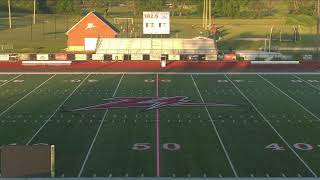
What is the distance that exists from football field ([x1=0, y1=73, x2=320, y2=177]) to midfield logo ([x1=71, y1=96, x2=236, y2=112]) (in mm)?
52

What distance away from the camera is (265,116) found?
2567 centimetres

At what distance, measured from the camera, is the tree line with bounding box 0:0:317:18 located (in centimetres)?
11756

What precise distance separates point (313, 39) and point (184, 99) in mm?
45151

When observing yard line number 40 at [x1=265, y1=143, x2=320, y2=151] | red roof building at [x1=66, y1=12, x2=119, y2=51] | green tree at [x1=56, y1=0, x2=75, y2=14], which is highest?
green tree at [x1=56, y1=0, x2=75, y2=14]

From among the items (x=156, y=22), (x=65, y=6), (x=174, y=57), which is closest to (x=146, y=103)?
(x=174, y=57)

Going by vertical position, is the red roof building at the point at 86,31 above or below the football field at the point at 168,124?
above

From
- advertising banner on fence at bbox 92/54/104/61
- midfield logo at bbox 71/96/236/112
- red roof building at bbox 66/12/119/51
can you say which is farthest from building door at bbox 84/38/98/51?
midfield logo at bbox 71/96/236/112

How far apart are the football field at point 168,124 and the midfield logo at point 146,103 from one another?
52 millimetres

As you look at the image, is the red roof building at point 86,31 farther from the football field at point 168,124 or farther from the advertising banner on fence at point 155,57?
the football field at point 168,124

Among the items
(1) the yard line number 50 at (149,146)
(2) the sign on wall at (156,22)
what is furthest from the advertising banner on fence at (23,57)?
(1) the yard line number 50 at (149,146)

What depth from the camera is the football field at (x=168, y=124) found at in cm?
1805

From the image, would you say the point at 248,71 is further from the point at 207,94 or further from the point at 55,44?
the point at 55,44

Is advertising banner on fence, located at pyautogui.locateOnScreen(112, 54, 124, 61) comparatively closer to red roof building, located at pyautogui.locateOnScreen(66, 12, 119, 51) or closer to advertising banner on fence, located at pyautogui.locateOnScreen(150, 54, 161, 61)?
advertising banner on fence, located at pyautogui.locateOnScreen(150, 54, 161, 61)

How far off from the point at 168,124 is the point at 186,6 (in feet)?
387
